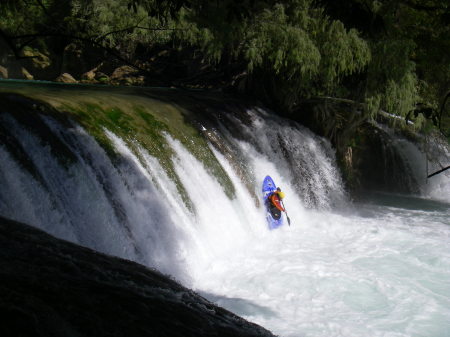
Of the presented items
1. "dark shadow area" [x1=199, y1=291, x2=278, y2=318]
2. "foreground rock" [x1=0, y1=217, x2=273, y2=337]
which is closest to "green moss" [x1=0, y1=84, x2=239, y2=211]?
"dark shadow area" [x1=199, y1=291, x2=278, y2=318]

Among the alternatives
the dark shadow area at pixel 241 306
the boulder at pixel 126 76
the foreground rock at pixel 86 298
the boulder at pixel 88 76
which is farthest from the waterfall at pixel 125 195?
the boulder at pixel 88 76

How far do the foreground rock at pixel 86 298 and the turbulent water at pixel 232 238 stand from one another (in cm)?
207

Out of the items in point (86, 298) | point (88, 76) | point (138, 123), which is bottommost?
point (86, 298)

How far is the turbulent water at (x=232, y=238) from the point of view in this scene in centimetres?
A: 494

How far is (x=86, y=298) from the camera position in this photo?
6.82 ft

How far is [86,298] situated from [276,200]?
6.43m

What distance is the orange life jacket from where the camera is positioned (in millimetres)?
8297

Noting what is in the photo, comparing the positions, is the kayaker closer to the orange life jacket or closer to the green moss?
the orange life jacket

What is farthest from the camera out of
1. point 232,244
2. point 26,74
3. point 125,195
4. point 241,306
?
point 26,74

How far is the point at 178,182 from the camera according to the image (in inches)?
266

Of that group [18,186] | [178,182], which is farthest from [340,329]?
[18,186]

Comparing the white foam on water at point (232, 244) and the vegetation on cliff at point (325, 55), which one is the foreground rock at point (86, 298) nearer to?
the white foam on water at point (232, 244)

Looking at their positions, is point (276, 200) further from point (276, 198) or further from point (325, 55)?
point (325, 55)

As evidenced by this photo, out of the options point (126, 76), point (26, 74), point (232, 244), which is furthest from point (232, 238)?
point (26, 74)
